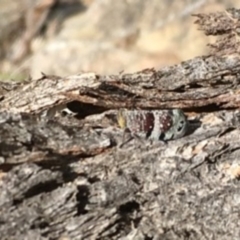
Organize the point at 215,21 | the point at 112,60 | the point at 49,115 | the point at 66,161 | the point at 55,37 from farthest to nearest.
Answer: the point at 55,37
the point at 112,60
the point at 215,21
the point at 49,115
the point at 66,161

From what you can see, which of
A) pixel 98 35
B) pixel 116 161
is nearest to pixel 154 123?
pixel 116 161

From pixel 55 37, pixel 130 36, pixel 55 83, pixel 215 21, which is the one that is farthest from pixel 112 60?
pixel 55 83

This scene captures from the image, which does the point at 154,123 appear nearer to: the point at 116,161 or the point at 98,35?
the point at 116,161

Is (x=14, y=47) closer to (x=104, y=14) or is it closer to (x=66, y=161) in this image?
(x=104, y=14)

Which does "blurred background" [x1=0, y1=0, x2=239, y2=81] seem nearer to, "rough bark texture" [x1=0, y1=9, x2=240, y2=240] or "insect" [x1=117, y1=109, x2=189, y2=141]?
"rough bark texture" [x1=0, y1=9, x2=240, y2=240]

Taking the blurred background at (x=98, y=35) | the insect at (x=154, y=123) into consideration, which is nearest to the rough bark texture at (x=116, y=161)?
the insect at (x=154, y=123)

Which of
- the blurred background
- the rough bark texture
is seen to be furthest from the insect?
the blurred background
